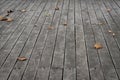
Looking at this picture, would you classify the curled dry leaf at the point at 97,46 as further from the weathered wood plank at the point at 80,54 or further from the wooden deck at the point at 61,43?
the weathered wood plank at the point at 80,54

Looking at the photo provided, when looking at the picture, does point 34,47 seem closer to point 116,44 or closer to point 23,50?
point 23,50

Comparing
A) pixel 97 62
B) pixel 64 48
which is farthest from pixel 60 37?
pixel 97 62

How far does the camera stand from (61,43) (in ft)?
12.9

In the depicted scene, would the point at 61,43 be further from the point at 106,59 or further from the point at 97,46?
the point at 106,59

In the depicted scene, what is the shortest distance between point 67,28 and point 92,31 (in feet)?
1.91

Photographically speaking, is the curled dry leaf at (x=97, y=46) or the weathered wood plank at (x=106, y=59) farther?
the curled dry leaf at (x=97, y=46)

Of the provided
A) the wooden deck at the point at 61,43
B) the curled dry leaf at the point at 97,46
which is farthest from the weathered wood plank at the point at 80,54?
the curled dry leaf at the point at 97,46

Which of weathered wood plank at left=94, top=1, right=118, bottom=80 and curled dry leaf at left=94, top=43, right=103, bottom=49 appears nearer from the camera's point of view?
weathered wood plank at left=94, top=1, right=118, bottom=80

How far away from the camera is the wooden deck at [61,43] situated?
3057 millimetres

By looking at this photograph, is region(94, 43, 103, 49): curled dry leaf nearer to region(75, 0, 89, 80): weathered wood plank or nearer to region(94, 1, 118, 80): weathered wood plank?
region(94, 1, 118, 80): weathered wood plank

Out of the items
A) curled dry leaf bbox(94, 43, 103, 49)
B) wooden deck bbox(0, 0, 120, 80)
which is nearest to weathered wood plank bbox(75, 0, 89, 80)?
wooden deck bbox(0, 0, 120, 80)

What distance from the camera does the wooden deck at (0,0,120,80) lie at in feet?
10.0

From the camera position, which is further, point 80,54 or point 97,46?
point 97,46

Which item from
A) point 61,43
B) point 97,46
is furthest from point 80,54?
point 61,43
